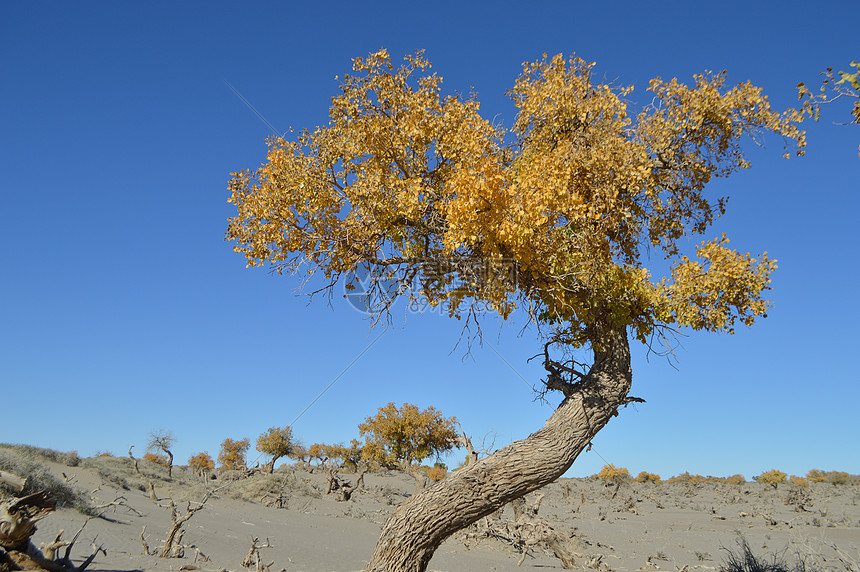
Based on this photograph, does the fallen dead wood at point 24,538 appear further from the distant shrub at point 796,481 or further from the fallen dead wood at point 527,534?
the distant shrub at point 796,481

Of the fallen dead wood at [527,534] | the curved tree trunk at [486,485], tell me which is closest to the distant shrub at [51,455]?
the fallen dead wood at [527,534]

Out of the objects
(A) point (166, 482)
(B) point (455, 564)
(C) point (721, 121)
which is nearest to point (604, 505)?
(B) point (455, 564)

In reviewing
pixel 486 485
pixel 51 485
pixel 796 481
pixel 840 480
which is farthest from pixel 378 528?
pixel 840 480

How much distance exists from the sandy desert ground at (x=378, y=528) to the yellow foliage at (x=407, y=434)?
233 centimetres

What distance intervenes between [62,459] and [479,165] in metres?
28.1

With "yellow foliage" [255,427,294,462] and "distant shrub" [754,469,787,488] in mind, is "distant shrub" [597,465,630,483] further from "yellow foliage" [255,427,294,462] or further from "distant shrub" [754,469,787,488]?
"yellow foliage" [255,427,294,462]

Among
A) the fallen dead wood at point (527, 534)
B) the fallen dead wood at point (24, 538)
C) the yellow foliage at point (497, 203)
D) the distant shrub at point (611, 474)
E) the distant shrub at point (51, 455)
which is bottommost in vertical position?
the fallen dead wood at point (24, 538)

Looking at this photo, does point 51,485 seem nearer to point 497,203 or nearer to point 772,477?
point 497,203

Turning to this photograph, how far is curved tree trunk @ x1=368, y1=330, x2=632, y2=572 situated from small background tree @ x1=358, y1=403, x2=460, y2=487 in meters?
25.1

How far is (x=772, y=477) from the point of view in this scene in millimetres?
42719

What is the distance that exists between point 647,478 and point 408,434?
3044 cm

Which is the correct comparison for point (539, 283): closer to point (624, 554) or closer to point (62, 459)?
point (624, 554)

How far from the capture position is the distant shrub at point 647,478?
49938 millimetres

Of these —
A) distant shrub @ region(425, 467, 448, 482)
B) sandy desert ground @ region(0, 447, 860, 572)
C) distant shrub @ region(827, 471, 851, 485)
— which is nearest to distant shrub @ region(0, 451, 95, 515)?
sandy desert ground @ region(0, 447, 860, 572)
